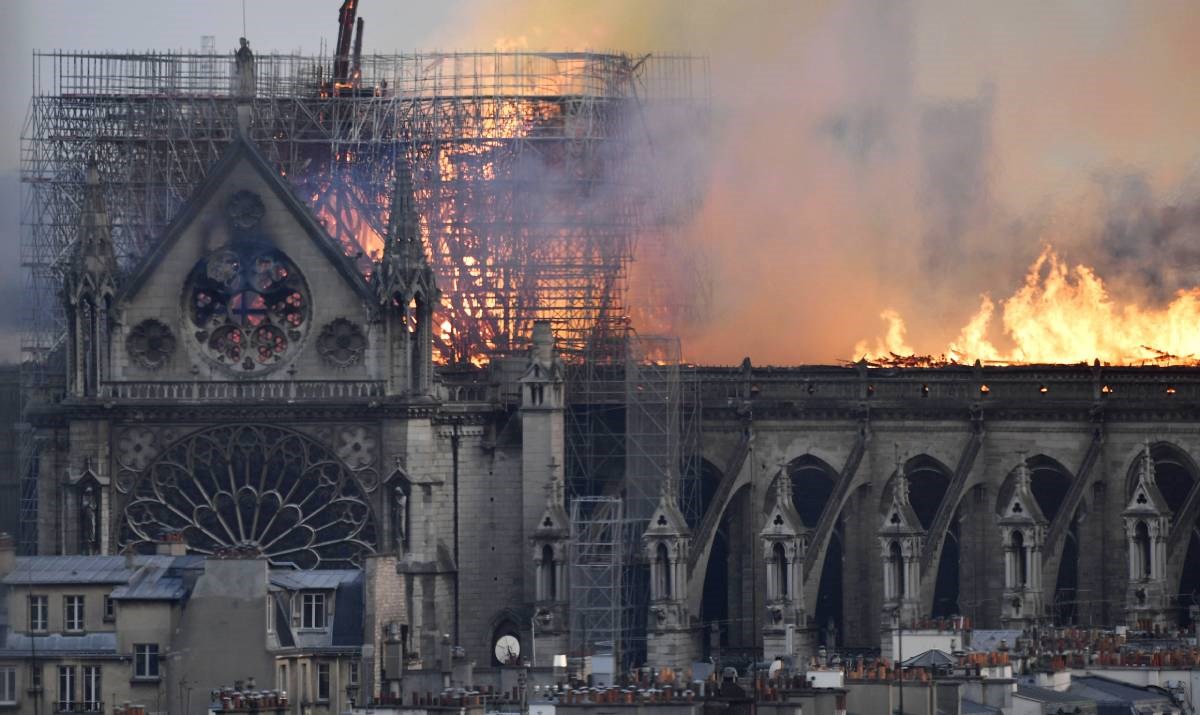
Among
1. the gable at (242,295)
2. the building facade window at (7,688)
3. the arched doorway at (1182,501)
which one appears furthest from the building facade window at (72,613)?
the arched doorway at (1182,501)

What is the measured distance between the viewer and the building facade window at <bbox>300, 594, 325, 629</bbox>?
133250 millimetres

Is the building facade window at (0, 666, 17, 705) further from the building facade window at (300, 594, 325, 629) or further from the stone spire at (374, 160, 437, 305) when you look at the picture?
the stone spire at (374, 160, 437, 305)

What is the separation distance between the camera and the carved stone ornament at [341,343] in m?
146

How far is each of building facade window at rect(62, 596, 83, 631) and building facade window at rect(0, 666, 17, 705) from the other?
4666 millimetres

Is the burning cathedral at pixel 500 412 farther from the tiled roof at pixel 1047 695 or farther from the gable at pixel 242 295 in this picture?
the tiled roof at pixel 1047 695

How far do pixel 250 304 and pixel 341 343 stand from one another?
10.3 ft

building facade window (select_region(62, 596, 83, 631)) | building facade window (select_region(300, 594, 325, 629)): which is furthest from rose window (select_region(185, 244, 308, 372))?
building facade window (select_region(62, 596, 83, 631))

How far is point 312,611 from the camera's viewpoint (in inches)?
5276

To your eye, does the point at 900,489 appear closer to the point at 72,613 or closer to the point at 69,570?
the point at 69,570

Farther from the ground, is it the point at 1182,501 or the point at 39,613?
the point at 1182,501

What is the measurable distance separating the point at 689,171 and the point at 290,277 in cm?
1944

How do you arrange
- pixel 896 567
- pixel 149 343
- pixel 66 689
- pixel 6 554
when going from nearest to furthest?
pixel 6 554 < pixel 66 689 < pixel 149 343 < pixel 896 567

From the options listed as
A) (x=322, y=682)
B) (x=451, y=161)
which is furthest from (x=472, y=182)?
(x=322, y=682)

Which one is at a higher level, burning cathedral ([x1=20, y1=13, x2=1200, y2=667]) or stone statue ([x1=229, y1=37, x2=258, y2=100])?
stone statue ([x1=229, y1=37, x2=258, y2=100])
